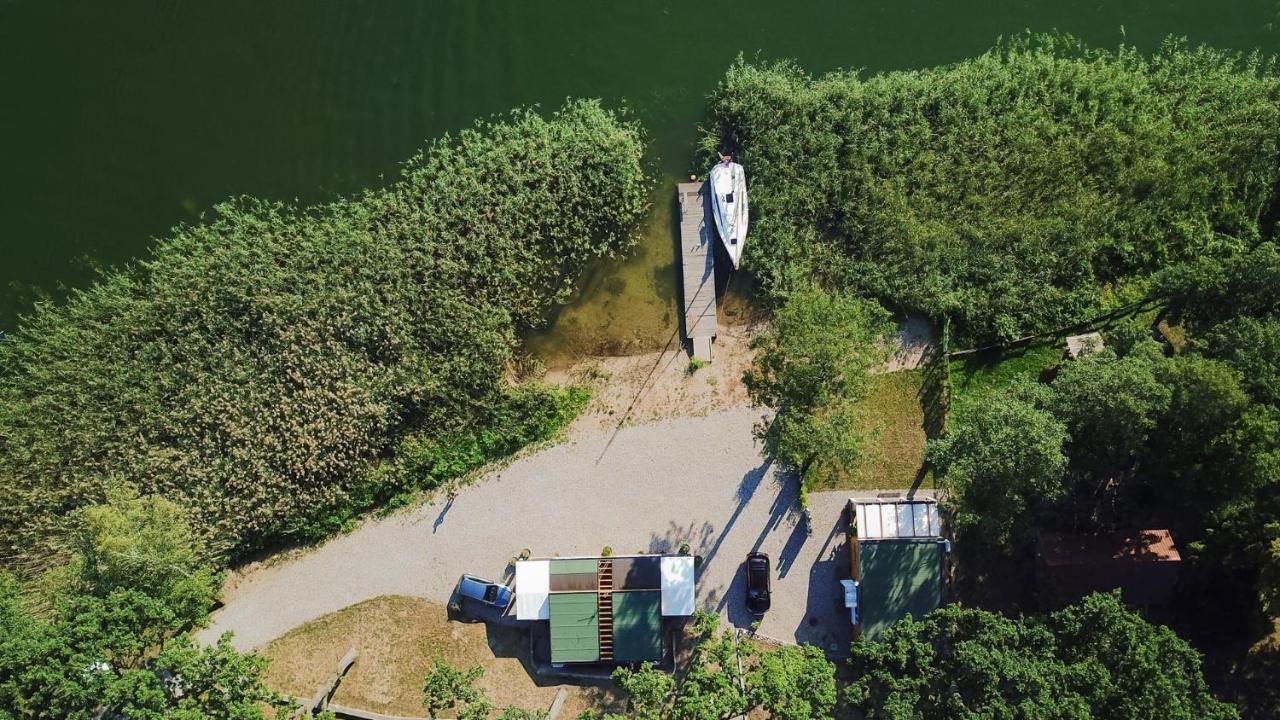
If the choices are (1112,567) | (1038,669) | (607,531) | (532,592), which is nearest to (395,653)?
(532,592)

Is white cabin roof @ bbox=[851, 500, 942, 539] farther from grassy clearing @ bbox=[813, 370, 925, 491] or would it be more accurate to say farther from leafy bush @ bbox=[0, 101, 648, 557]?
leafy bush @ bbox=[0, 101, 648, 557]

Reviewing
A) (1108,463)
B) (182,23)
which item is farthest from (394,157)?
(1108,463)

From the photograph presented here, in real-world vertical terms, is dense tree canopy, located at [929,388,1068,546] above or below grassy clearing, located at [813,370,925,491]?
below

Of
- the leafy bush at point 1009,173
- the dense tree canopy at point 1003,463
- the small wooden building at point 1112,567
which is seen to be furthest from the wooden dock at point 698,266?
the small wooden building at point 1112,567

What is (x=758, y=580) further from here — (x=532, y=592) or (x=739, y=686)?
(x=532, y=592)

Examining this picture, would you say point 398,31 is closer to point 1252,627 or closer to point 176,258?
point 176,258

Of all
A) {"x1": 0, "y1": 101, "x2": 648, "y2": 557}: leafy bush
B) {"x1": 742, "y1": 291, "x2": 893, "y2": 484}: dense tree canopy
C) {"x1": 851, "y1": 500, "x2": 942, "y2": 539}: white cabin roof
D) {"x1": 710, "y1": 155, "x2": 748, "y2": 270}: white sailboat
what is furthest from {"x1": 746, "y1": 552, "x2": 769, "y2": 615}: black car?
{"x1": 710, "y1": 155, "x2": 748, "y2": 270}: white sailboat

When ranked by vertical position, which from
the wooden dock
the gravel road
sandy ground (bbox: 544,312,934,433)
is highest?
the wooden dock
